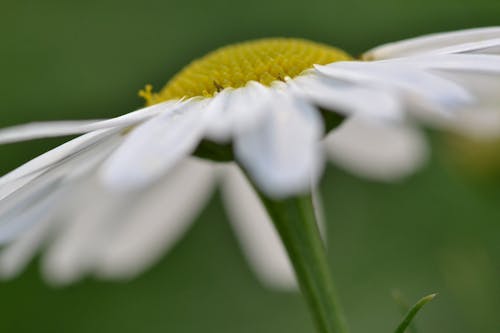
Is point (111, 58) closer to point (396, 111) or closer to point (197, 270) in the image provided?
point (197, 270)

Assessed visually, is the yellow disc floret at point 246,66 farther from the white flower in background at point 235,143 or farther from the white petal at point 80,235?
the white petal at point 80,235

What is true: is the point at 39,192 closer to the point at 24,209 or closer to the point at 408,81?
the point at 24,209

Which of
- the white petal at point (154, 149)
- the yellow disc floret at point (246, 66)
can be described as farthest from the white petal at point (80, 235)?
the white petal at point (154, 149)

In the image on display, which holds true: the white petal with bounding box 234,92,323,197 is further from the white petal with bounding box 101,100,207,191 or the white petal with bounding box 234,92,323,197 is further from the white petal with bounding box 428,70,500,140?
the white petal with bounding box 428,70,500,140

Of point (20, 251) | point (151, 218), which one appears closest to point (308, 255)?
point (20, 251)

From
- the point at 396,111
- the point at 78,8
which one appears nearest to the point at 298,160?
the point at 396,111

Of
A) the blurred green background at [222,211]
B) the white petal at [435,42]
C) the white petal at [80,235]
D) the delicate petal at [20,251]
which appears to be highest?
Answer: the white petal at [435,42]

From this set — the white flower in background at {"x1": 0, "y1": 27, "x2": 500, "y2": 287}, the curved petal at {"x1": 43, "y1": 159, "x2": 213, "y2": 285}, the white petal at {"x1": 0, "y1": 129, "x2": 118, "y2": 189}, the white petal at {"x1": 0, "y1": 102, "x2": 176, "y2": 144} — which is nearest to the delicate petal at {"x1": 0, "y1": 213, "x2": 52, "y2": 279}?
the white flower in background at {"x1": 0, "y1": 27, "x2": 500, "y2": 287}
